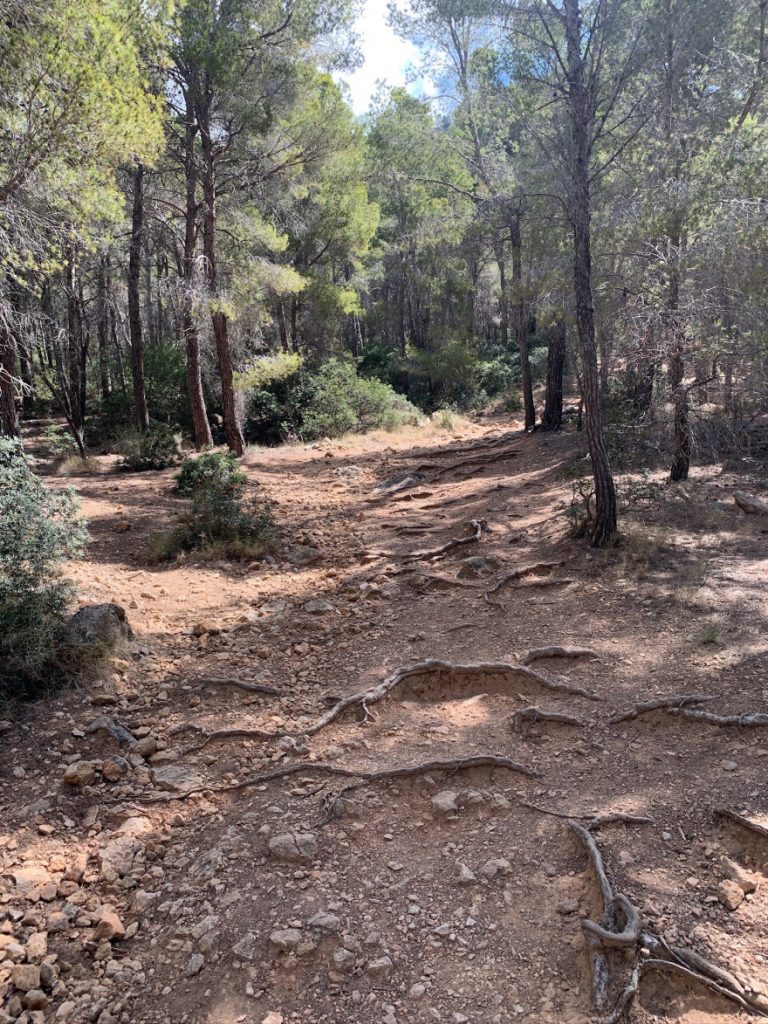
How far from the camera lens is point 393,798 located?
3799 mm

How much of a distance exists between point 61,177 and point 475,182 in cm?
1539

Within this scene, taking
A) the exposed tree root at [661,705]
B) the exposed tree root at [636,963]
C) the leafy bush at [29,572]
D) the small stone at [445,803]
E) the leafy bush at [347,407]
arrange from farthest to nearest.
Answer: the leafy bush at [347,407]
the leafy bush at [29,572]
the exposed tree root at [661,705]
the small stone at [445,803]
the exposed tree root at [636,963]

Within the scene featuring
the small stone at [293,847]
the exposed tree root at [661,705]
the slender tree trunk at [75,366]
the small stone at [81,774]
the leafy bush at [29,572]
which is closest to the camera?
the small stone at [293,847]

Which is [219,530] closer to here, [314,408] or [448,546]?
[448,546]

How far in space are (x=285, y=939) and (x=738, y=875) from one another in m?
2.00

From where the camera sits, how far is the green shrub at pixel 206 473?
368 inches

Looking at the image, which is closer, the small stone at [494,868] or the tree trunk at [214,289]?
the small stone at [494,868]

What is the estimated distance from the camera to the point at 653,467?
33.5 ft

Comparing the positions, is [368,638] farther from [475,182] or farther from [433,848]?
[475,182]

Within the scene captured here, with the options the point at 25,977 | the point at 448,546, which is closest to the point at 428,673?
the point at 448,546

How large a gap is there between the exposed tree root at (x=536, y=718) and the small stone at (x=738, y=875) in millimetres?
1315

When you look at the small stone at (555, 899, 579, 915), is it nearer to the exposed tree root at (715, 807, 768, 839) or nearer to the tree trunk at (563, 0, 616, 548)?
the exposed tree root at (715, 807, 768, 839)

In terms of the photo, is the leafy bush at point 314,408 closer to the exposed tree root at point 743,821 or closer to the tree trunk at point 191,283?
the tree trunk at point 191,283

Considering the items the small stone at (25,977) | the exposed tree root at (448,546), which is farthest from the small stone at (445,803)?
the exposed tree root at (448,546)
